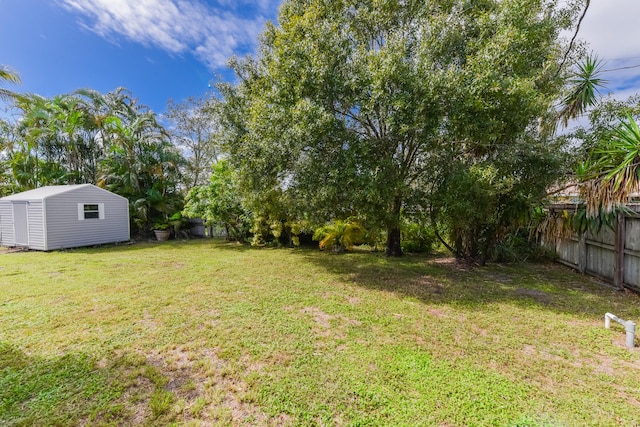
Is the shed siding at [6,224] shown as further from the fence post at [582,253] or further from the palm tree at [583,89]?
the palm tree at [583,89]

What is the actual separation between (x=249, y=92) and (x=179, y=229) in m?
9.48

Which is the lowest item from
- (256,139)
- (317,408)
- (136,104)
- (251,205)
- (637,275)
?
(317,408)

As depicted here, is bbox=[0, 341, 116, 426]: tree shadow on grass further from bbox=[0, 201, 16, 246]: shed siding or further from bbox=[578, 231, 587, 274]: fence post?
bbox=[0, 201, 16, 246]: shed siding

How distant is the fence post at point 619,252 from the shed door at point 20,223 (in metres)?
18.1

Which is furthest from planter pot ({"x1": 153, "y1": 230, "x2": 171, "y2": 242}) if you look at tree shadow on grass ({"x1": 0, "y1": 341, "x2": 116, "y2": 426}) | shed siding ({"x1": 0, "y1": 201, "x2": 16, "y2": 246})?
tree shadow on grass ({"x1": 0, "y1": 341, "x2": 116, "y2": 426})

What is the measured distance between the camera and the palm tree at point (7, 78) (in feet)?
24.2

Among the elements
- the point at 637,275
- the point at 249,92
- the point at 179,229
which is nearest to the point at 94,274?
the point at 249,92

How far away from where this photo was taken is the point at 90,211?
11.8 meters

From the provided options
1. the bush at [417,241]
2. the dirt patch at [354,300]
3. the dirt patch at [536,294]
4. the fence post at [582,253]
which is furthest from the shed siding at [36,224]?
the fence post at [582,253]

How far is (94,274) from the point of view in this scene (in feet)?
22.4

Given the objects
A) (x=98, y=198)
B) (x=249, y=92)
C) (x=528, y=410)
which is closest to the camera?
(x=528, y=410)

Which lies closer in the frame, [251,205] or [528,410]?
[528,410]

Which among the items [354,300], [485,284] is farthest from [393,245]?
[354,300]

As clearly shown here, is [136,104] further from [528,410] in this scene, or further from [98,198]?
[528,410]
